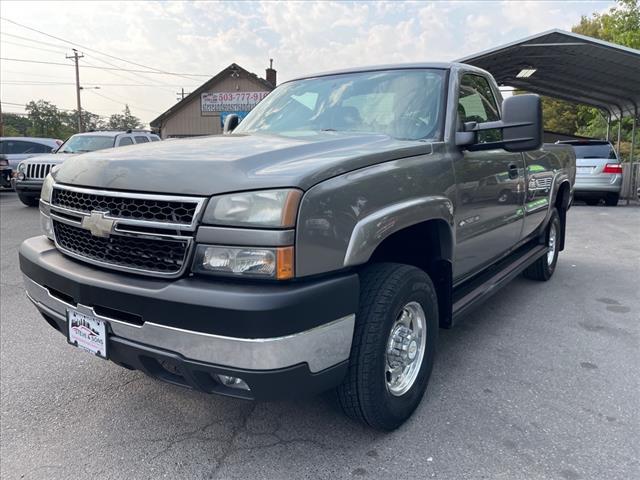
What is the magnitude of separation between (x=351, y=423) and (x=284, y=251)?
4.16ft

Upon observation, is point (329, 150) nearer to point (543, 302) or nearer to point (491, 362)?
point (491, 362)

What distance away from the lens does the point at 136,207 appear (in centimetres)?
214

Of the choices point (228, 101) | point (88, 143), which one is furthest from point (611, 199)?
point (228, 101)

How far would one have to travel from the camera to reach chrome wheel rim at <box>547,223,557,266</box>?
18.1 feet

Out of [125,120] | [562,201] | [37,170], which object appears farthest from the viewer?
[125,120]

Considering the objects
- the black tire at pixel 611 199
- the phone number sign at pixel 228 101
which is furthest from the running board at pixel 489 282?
the phone number sign at pixel 228 101

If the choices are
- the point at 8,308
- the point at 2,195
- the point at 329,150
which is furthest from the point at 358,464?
the point at 2,195

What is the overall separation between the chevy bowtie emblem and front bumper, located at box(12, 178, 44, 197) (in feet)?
32.4

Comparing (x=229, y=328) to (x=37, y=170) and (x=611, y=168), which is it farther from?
(x=611, y=168)

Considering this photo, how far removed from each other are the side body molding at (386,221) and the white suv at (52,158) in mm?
9283

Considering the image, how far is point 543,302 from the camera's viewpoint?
486 centimetres

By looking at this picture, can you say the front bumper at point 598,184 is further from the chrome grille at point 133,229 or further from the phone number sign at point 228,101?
the phone number sign at point 228,101

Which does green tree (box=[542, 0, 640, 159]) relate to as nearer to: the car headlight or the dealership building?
the dealership building

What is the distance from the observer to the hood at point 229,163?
1992mm
